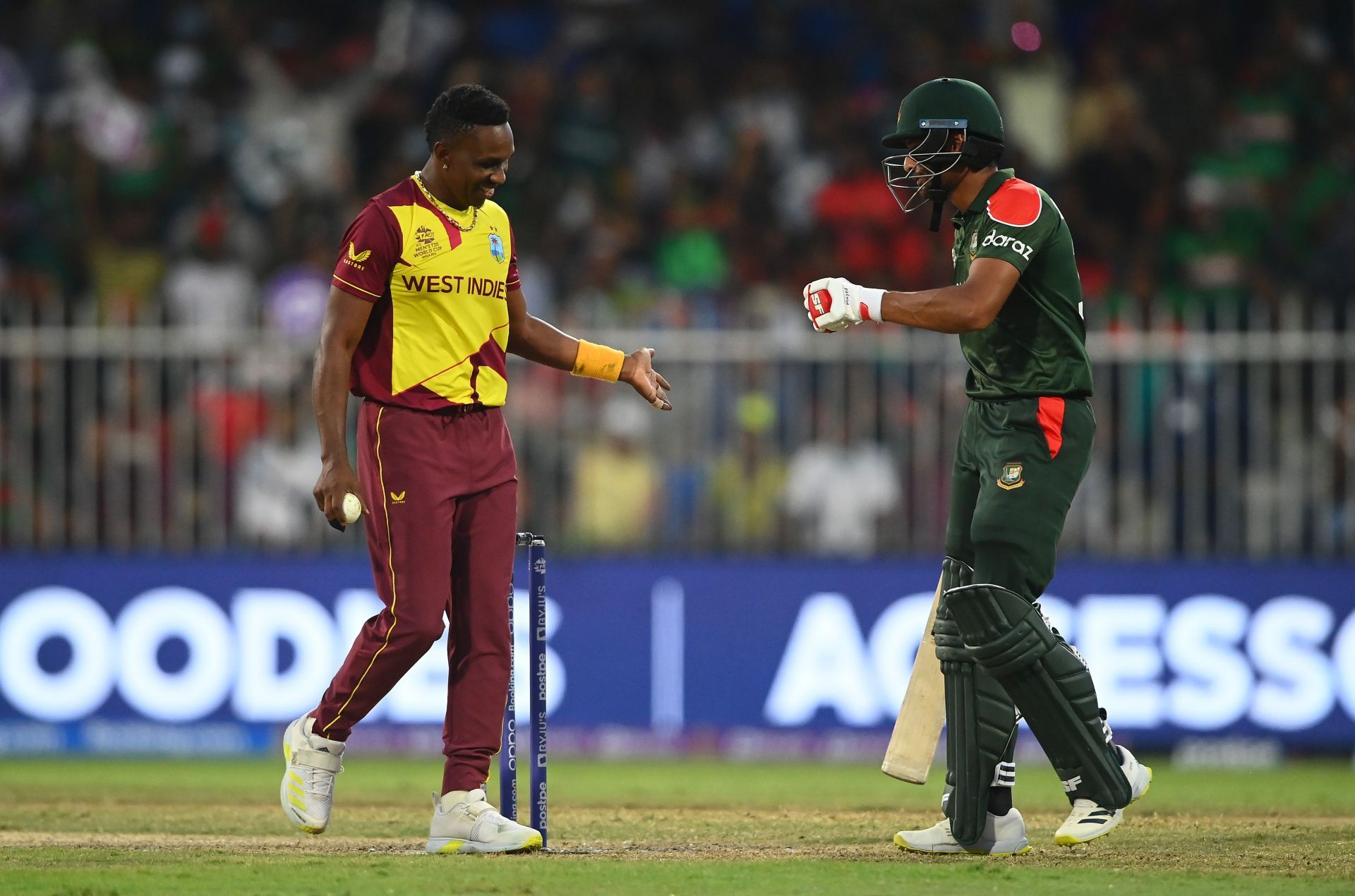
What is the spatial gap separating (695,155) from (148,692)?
6.00 metres

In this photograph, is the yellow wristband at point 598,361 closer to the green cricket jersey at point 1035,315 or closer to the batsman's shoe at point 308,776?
the green cricket jersey at point 1035,315

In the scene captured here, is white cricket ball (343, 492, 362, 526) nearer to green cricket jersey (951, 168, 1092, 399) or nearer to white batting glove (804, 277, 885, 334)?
white batting glove (804, 277, 885, 334)

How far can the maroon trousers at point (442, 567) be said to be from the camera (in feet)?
21.2

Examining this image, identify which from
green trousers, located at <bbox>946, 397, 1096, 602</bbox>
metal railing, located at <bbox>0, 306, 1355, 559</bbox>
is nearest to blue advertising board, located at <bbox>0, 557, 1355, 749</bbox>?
metal railing, located at <bbox>0, 306, 1355, 559</bbox>

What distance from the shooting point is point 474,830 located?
652cm

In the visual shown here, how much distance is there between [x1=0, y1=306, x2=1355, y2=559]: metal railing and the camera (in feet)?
38.3

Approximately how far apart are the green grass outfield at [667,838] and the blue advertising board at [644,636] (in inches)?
27.1

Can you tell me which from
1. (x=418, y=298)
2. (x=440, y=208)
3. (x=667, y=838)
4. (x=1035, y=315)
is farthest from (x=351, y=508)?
(x=1035, y=315)

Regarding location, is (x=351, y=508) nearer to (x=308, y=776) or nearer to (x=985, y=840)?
(x=308, y=776)

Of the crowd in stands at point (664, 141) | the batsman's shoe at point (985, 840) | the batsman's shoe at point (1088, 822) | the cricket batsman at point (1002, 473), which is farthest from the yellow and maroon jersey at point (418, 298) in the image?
the crowd in stands at point (664, 141)

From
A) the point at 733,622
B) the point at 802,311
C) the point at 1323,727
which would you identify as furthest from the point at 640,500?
the point at 1323,727

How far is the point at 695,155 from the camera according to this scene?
15.3 metres

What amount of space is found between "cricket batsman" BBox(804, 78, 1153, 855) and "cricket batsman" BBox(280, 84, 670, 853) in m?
1.16

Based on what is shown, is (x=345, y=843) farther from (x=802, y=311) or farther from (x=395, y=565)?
(x=802, y=311)
